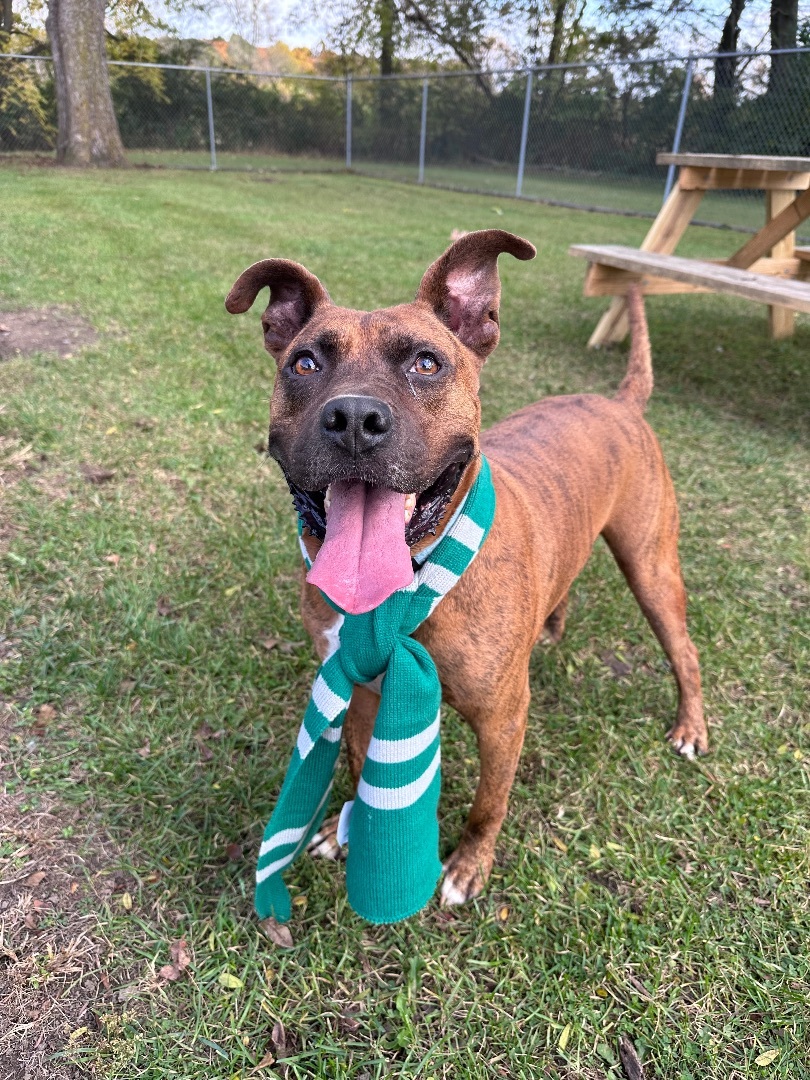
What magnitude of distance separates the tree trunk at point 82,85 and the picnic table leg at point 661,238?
14934 millimetres

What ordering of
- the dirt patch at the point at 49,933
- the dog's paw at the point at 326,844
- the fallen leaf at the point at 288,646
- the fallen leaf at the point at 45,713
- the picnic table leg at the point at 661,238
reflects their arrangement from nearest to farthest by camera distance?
the dirt patch at the point at 49,933 → the dog's paw at the point at 326,844 → the fallen leaf at the point at 45,713 → the fallen leaf at the point at 288,646 → the picnic table leg at the point at 661,238

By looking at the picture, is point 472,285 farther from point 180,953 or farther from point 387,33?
point 387,33

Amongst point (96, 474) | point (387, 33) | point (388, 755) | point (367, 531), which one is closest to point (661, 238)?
point (96, 474)

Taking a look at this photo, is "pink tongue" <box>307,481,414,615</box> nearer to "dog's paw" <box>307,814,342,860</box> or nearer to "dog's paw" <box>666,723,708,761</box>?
"dog's paw" <box>307,814,342,860</box>

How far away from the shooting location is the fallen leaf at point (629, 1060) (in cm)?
184

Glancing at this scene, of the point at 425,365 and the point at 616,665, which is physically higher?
the point at 425,365

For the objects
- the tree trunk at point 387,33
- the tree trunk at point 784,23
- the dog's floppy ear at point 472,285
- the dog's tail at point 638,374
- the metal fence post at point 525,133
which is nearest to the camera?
the dog's floppy ear at point 472,285

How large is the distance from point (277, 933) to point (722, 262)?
7.01m

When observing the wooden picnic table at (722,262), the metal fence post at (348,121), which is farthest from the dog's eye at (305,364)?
the metal fence post at (348,121)

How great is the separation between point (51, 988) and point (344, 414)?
1735mm

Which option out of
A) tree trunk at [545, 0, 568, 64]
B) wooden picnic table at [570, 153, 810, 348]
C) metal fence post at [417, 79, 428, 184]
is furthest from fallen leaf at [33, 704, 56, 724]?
tree trunk at [545, 0, 568, 64]

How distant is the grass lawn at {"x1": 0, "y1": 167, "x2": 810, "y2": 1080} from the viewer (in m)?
1.91

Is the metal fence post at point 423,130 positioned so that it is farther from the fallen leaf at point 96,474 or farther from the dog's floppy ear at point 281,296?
the dog's floppy ear at point 281,296

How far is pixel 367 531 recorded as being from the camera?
1.67 metres
